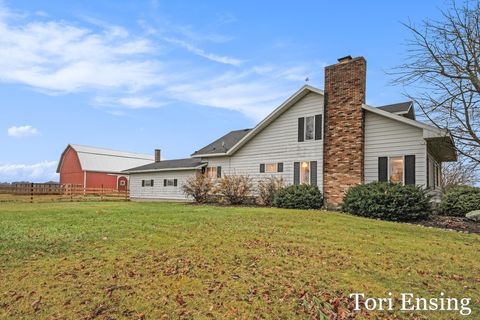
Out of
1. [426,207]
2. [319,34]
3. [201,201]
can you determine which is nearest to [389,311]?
[426,207]

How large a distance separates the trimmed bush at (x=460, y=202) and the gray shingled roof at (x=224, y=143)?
42.7ft

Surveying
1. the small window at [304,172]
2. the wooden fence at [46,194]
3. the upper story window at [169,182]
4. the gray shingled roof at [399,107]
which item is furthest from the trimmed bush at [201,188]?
the wooden fence at [46,194]

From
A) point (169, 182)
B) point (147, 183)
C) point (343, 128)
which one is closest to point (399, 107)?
point (343, 128)

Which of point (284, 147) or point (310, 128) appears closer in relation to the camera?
point (310, 128)

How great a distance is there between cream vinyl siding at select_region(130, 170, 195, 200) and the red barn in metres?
8.37

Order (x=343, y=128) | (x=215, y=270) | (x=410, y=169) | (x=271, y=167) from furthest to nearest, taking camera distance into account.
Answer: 1. (x=271, y=167)
2. (x=343, y=128)
3. (x=410, y=169)
4. (x=215, y=270)

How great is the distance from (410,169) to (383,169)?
1116mm

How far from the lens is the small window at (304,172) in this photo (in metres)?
16.4

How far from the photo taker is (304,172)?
16.6 metres

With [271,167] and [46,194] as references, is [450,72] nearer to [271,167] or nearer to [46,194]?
[271,167]

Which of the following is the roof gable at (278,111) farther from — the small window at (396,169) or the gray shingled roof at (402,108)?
the small window at (396,169)

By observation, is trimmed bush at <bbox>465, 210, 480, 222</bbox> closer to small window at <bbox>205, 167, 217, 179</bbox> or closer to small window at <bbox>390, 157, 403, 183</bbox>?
small window at <bbox>390, 157, 403, 183</bbox>

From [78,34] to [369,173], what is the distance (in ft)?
51.8

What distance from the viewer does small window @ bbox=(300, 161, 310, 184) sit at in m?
16.4
